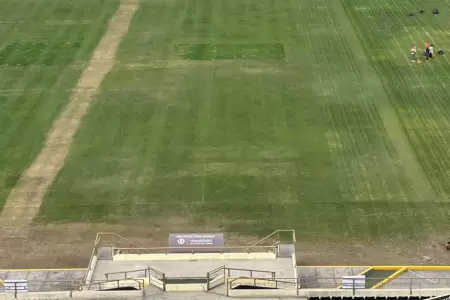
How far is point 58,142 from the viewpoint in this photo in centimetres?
4569

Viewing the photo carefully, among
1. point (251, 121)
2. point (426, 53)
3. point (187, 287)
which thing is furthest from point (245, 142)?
point (426, 53)

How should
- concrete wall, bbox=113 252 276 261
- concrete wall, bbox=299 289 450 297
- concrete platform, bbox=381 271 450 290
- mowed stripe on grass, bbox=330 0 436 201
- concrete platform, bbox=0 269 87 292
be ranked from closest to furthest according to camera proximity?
concrete wall, bbox=299 289 450 297, concrete platform, bbox=381 271 450 290, concrete wall, bbox=113 252 276 261, concrete platform, bbox=0 269 87 292, mowed stripe on grass, bbox=330 0 436 201

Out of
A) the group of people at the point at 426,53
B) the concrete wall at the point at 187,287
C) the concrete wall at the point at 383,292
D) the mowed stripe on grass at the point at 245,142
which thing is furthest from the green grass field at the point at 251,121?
the concrete wall at the point at 187,287

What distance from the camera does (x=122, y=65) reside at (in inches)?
2269

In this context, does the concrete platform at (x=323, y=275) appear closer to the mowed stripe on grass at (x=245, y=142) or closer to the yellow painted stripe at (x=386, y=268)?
the yellow painted stripe at (x=386, y=268)

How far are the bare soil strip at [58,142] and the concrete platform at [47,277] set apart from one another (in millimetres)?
5582

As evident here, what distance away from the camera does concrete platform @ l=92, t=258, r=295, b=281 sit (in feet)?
96.2

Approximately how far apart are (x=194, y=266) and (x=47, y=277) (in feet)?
26.1

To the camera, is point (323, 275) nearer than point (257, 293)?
No

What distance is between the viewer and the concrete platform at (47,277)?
3086cm

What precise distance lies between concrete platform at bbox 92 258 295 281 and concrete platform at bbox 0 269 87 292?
73.7 inches

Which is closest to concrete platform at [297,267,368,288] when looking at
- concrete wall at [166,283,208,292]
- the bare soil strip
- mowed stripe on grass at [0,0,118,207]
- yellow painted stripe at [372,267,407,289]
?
yellow painted stripe at [372,267,407,289]

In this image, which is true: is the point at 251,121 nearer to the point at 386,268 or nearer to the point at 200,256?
the point at 386,268

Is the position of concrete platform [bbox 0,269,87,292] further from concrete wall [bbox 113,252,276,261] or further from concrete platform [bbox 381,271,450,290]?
concrete platform [bbox 381,271,450,290]
